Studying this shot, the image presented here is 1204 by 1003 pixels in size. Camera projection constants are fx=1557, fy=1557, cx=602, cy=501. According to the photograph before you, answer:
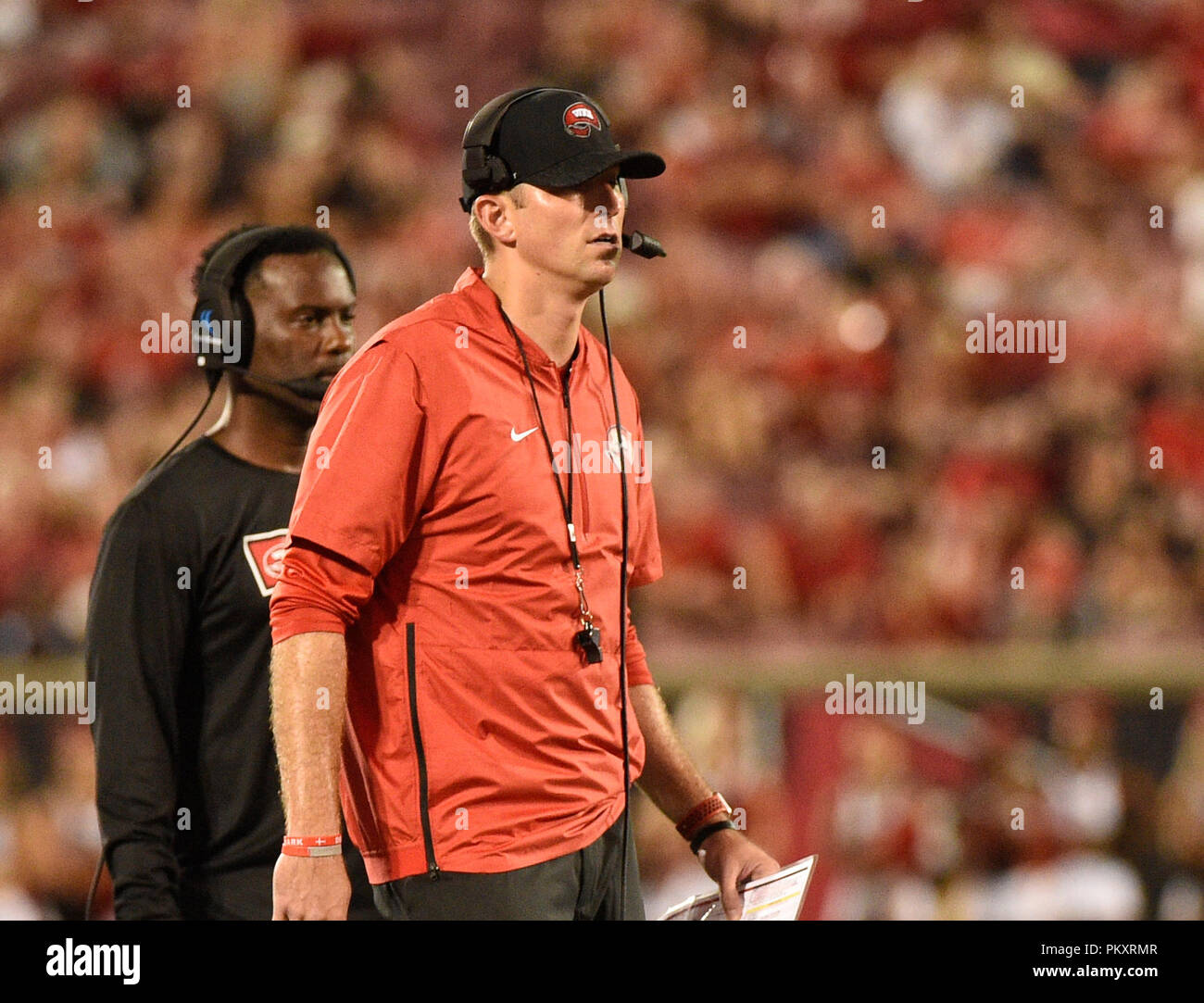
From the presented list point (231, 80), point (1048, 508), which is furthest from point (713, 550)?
point (231, 80)

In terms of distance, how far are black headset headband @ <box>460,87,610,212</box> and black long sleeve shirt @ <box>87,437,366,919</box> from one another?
604mm

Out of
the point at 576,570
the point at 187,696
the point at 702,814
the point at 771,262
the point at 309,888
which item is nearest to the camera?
the point at 309,888

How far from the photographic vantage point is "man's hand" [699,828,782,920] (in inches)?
78.7

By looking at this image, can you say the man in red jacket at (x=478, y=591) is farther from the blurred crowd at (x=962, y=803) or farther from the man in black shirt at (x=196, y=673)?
the blurred crowd at (x=962, y=803)

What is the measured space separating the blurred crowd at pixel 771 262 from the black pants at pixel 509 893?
8.33ft

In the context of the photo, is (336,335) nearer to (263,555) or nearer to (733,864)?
(263,555)

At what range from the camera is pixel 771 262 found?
5695 millimetres

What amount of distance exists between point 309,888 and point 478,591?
0.38 meters

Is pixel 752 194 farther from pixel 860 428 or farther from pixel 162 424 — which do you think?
pixel 162 424

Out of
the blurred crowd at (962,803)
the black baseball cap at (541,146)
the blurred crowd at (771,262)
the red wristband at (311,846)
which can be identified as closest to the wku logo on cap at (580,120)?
the black baseball cap at (541,146)

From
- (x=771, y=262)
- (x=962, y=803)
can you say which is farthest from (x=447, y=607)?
(x=771, y=262)

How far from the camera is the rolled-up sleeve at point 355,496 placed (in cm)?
171

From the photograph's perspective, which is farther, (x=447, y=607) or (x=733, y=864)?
(x=733, y=864)

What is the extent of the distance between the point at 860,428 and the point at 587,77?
207cm
